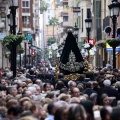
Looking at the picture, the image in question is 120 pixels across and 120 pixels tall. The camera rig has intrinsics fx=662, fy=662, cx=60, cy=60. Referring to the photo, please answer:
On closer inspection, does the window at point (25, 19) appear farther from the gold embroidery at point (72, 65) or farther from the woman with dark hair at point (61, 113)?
the woman with dark hair at point (61, 113)

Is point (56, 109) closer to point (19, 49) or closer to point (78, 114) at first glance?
point (78, 114)

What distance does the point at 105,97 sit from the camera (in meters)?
14.8

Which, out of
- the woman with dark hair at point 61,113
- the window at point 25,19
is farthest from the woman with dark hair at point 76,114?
the window at point 25,19

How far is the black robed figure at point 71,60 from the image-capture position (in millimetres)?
28281

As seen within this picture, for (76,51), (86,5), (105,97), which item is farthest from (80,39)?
(105,97)

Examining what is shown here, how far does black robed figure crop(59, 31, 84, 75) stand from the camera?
28281 millimetres

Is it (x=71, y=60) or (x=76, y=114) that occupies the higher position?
(x=71, y=60)

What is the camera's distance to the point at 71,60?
28547 mm

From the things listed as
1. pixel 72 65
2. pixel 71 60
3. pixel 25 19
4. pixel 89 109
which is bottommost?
pixel 89 109

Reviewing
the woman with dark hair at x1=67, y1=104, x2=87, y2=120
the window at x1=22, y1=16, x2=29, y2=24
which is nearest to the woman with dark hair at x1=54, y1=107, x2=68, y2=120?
the woman with dark hair at x1=67, y1=104, x2=87, y2=120

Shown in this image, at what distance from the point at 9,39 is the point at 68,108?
57.5 ft

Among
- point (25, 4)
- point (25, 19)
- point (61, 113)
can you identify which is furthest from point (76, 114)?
point (25, 4)

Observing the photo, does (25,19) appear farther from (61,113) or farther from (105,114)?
(105,114)

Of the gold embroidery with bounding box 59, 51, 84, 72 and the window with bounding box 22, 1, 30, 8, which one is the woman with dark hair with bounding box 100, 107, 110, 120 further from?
the window with bounding box 22, 1, 30, 8
